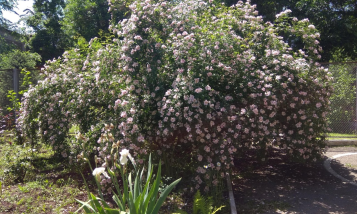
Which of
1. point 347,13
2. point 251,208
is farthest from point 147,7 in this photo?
point 347,13

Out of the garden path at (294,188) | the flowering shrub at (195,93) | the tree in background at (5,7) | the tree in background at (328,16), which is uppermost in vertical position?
the tree in background at (5,7)

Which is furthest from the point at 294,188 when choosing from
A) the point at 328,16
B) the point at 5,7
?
the point at 5,7

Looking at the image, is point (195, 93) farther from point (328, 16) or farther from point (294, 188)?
point (328, 16)

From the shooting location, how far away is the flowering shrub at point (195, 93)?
193 inches

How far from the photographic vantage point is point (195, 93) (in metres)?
4.75

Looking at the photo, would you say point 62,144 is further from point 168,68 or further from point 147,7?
point 147,7

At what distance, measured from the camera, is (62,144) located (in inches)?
244

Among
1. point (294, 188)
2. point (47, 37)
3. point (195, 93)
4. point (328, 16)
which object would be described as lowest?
point (294, 188)

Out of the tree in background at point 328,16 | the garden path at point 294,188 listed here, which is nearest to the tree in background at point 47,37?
the tree in background at point 328,16

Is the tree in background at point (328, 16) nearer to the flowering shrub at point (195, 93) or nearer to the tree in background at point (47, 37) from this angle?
the flowering shrub at point (195, 93)

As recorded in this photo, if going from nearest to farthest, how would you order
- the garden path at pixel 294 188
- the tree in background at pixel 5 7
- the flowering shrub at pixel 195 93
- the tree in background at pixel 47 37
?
the garden path at pixel 294 188, the flowering shrub at pixel 195 93, the tree in background at pixel 5 7, the tree in background at pixel 47 37

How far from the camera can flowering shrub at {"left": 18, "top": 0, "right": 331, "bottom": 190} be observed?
16.1ft

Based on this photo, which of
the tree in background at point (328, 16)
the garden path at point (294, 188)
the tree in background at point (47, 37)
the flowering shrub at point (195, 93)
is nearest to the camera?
the garden path at point (294, 188)

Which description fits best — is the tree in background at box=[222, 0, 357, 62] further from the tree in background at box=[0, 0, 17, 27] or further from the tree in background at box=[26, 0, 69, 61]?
the tree in background at box=[26, 0, 69, 61]
